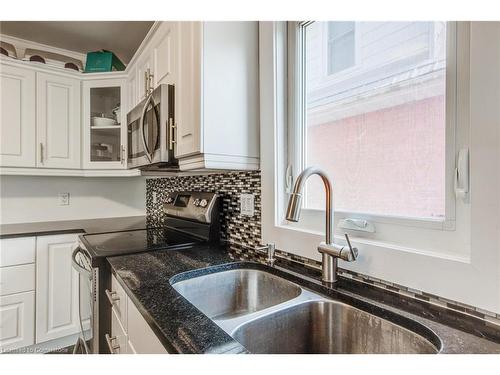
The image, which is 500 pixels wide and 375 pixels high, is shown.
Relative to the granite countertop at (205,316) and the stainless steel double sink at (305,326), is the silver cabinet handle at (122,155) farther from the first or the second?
the stainless steel double sink at (305,326)

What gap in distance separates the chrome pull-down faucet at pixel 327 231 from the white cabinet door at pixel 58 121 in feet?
6.65

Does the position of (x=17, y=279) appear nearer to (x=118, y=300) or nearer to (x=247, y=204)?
(x=118, y=300)

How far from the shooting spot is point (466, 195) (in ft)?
2.26

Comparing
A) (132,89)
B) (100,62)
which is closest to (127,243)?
(132,89)

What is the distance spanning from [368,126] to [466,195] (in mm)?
372

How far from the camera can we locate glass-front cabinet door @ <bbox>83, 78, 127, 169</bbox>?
221 cm

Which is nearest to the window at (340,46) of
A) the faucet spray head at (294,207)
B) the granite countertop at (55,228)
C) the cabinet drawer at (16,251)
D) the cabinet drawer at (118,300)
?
the faucet spray head at (294,207)

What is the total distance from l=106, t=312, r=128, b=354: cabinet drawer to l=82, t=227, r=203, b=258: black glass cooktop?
0.90 feet

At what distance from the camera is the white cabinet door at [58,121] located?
2.04m

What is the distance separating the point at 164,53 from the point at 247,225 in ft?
3.10

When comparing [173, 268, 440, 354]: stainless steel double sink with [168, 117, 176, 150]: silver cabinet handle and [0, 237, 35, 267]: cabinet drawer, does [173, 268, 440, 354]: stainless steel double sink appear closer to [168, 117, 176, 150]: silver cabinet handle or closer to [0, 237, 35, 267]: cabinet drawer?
[168, 117, 176, 150]: silver cabinet handle
